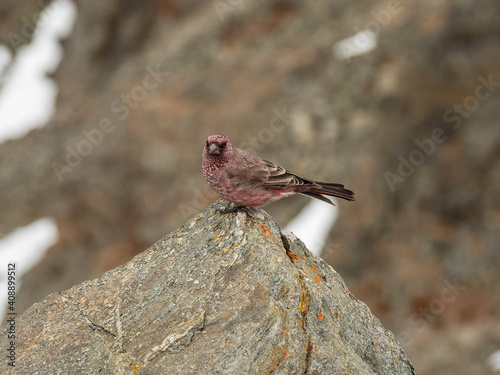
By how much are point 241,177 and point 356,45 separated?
2253cm

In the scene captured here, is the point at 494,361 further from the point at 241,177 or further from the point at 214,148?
the point at 214,148

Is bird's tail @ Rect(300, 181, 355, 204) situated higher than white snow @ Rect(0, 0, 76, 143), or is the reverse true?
white snow @ Rect(0, 0, 76, 143)

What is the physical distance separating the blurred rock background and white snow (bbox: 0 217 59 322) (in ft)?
2.04

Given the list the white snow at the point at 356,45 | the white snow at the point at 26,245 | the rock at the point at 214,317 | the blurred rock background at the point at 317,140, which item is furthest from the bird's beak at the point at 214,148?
the white snow at the point at 26,245

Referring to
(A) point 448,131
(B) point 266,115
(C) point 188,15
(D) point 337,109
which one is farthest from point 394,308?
(C) point 188,15

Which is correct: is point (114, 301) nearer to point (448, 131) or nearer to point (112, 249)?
point (448, 131)

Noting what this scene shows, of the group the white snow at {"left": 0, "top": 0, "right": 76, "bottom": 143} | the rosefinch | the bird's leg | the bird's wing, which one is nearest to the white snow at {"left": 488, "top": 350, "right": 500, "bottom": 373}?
the rosefinch

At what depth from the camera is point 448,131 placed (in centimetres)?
2552

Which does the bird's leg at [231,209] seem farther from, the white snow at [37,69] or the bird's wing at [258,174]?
the white snow at [37,69]

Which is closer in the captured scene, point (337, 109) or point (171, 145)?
point (337, 109)

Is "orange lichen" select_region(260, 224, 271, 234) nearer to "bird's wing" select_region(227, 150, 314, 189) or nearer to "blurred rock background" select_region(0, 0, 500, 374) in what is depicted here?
"bird's wing" select_region(227, 150, 314, 189)

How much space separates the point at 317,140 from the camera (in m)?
28.7

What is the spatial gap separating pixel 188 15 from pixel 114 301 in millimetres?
33316

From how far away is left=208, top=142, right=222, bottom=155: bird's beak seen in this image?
959 cm
